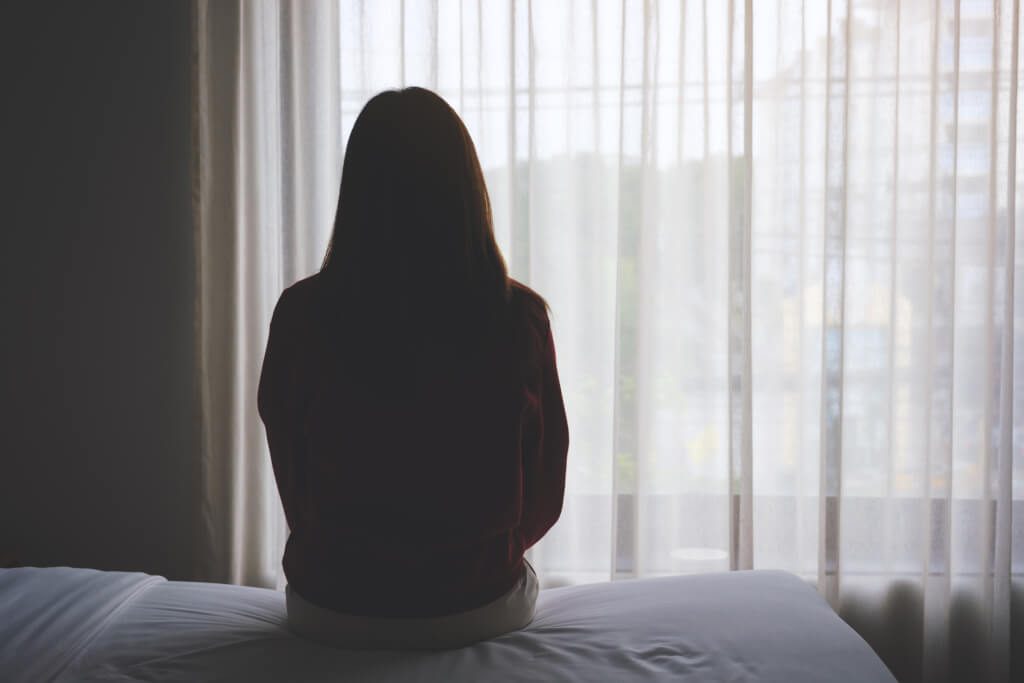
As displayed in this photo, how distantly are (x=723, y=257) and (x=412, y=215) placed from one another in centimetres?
128

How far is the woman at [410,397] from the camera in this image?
1.10 m

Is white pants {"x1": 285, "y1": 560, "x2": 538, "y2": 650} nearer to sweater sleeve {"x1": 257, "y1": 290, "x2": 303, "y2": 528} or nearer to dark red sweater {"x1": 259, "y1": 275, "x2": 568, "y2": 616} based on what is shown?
dark red sweater {"x1": 259, "y1": 275, "x2": 568, "y2": 616}

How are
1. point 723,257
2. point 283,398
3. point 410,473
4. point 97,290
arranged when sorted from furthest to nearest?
point 97,290 < point 723,257 < point 283,398 < point 410,473

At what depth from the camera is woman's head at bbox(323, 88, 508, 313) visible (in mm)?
1125

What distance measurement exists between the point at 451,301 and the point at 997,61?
1852mm

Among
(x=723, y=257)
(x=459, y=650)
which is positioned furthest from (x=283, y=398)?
(x=723, y=257)

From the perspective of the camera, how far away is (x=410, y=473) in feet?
3.58

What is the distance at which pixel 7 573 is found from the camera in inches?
50.7

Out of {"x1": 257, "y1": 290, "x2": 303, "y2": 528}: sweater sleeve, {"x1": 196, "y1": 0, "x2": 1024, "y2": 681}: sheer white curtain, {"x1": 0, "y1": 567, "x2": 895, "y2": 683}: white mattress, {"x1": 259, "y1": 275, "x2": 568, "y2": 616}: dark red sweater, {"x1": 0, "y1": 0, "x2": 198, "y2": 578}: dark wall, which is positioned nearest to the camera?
{"x1": 0, "y1": 567, "x2": 895, "y2": 683}: white mattress

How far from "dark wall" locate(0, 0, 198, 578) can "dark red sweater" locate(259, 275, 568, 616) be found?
1.30 m

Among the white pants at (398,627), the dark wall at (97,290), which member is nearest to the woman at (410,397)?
the white pants at (398,627)

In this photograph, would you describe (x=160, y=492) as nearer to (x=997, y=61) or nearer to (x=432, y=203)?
(x=432, y=203)

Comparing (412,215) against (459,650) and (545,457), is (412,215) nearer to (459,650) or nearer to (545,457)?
(545,457)

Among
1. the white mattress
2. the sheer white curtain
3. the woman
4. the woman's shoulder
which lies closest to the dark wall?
the sheer white curtain
